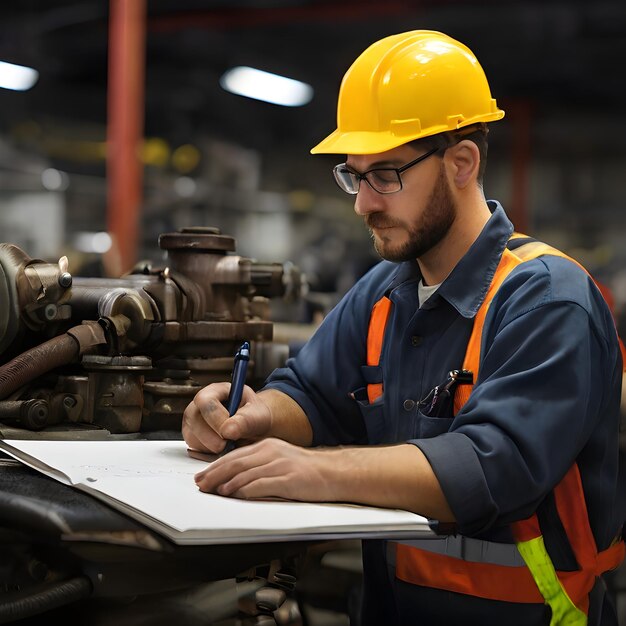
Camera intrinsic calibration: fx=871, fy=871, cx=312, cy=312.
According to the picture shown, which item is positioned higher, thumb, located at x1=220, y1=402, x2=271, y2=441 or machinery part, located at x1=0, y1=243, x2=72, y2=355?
machinery part, located at x1=0, y1=243, x2=72, y2=355

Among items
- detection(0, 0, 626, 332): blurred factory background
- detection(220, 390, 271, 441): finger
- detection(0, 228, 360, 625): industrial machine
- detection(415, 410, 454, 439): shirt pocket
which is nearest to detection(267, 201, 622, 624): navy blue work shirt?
detection(415, 410, 454, 439): shirt pocket

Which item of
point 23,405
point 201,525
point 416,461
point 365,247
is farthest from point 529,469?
point 365,247

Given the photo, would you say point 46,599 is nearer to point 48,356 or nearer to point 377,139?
point 48,356

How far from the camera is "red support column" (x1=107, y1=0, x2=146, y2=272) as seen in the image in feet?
15.6

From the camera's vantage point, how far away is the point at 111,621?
1013 mm

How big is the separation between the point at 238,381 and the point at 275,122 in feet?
25.2

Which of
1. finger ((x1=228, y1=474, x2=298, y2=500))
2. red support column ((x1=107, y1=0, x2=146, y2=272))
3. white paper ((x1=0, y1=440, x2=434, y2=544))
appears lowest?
white paper ((x1=0, y1=440, x2=434, y2=544))

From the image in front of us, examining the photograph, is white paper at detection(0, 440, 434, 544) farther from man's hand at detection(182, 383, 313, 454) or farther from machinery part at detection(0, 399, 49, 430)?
machinery part at detection(0, 399, 49, 430)

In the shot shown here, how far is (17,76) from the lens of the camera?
7.58 meters

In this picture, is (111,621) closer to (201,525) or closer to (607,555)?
(201,525)

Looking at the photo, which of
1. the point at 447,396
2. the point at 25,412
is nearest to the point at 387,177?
the point at 447,396

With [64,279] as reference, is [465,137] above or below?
above

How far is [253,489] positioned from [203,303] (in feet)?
2.54

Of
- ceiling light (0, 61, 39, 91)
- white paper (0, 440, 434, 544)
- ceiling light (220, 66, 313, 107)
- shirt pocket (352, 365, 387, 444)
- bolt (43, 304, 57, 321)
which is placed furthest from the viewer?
ceiling light (220, 66, 313, 107)
